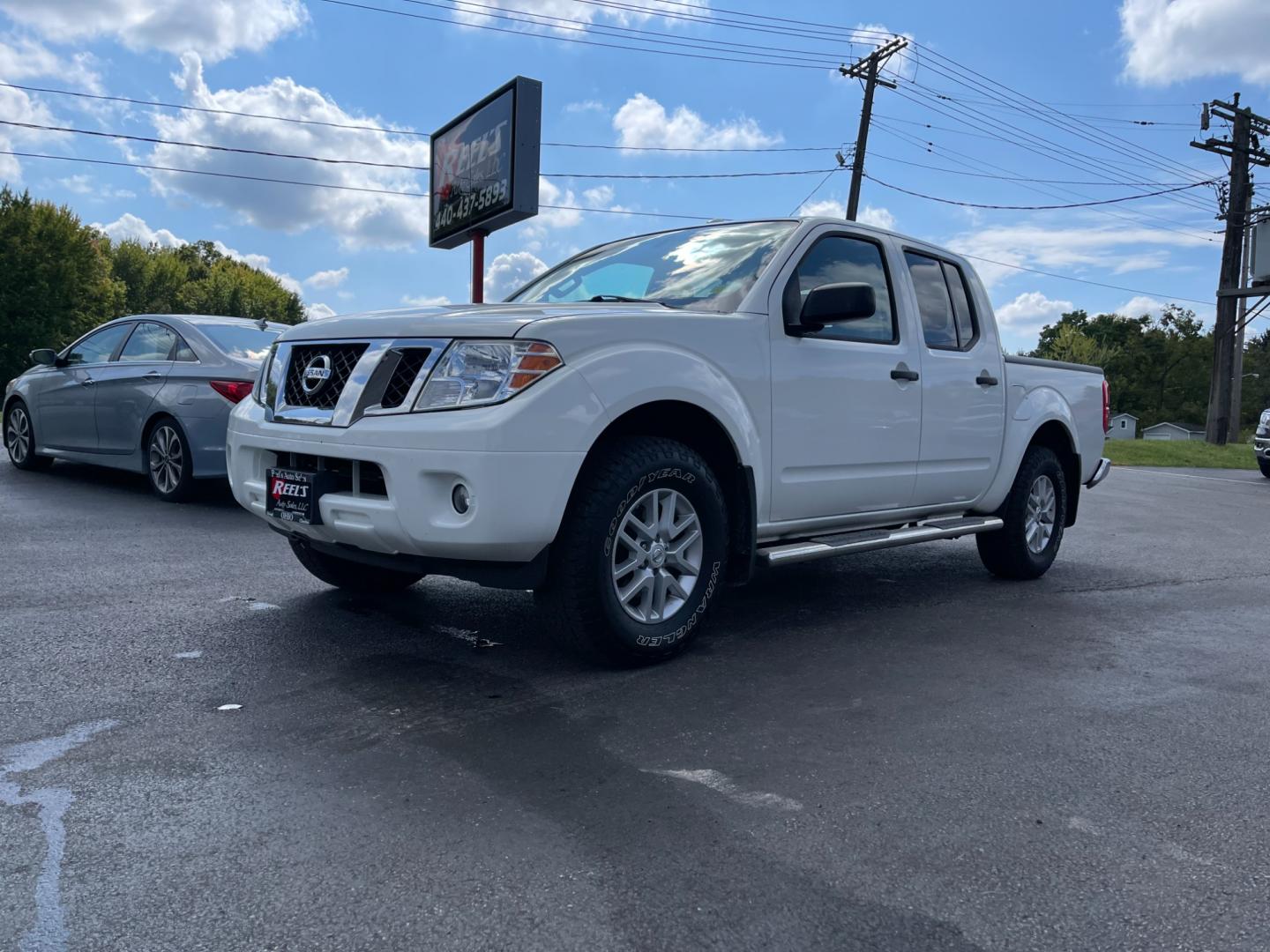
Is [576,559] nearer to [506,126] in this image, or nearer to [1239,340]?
[506,126]

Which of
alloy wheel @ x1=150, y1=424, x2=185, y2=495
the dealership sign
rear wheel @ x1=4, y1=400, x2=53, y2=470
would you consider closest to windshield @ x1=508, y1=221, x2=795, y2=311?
alloy wheel @ x1=150, y1=424, x2=185, y2=495

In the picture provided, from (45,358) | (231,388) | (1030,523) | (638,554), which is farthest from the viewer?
(45,358)

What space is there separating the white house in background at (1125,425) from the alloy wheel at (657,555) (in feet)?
321

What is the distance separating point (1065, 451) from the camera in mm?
6648

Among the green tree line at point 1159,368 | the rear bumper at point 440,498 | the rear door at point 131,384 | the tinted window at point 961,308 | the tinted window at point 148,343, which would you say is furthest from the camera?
the green tree line at point 1159,368

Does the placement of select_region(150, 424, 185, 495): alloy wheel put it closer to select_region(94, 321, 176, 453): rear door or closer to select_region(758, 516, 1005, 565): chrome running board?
select_region(94, 321, 176, 453): rear door

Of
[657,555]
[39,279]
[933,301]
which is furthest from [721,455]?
[39,279]

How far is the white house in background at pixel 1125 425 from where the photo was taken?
93.8 metres

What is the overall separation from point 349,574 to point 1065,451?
4.49m

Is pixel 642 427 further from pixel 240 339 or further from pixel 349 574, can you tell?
pixel 240 339

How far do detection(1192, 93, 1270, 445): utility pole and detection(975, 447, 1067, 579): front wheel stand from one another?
26543 millimetres

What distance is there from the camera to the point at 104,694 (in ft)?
11.4

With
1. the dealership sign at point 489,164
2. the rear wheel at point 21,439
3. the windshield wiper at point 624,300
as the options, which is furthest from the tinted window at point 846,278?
the dealership sign at point 489,164

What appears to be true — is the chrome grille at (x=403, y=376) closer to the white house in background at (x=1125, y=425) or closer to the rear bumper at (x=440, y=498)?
the rear bumper at (x=440, y=498)
